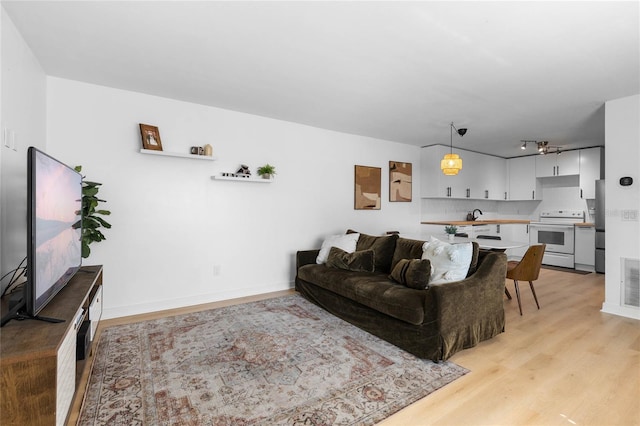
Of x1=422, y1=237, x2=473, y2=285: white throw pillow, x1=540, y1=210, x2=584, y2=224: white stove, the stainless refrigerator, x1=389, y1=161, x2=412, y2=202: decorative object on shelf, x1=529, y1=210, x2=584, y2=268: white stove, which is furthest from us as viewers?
x1=540, y1=210, x2=584, y2=224: white stove

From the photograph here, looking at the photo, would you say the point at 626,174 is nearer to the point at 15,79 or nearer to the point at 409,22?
the point at 409,22

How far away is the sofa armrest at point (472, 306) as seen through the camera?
236 centimetres

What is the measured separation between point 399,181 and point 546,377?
399cm

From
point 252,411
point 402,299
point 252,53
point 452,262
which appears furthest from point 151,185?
point 452,262

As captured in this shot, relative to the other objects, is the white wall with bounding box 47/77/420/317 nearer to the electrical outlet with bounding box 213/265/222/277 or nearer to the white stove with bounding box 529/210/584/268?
the electrical outlet with bounding box 213/265/222/277

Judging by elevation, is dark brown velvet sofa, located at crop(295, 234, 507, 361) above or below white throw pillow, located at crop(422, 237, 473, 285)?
below

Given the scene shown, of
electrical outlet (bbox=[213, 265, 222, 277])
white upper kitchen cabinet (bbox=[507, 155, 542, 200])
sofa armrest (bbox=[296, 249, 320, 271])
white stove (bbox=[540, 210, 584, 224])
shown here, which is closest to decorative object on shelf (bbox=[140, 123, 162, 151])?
electrical outlet (bbox=[213, 265, 222, 277])

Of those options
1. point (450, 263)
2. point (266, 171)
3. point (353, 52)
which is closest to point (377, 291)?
point (450, 263)

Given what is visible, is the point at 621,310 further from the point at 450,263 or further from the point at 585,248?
the point at 585,248

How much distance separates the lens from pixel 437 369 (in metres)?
2.27

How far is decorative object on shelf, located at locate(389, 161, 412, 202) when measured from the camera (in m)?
5.64

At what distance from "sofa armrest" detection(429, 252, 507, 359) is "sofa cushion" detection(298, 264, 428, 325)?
0.12 meters

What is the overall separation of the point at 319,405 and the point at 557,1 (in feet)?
9.24

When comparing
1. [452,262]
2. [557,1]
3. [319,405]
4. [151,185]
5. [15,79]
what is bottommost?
[319,405]
